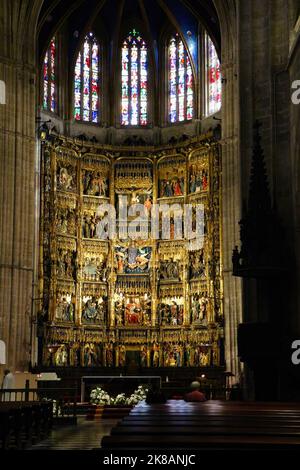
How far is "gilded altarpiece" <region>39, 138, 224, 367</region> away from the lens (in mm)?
33469

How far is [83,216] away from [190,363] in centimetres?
759

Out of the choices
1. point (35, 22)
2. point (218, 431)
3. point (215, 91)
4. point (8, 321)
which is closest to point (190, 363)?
point (8, 321)

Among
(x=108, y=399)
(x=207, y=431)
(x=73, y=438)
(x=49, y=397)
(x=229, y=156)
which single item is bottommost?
(x=73, y=438)

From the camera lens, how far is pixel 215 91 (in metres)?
36.2

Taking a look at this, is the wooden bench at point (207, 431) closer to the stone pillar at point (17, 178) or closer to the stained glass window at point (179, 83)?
the stone pillar at point (17, 178)

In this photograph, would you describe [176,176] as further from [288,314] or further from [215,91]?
[288,314]

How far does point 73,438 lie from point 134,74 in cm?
2526

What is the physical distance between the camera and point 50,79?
1430 inches

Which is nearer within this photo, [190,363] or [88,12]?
[190,363]

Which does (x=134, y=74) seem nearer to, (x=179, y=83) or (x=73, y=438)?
(x=179, y=83)

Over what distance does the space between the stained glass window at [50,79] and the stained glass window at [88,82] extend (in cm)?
113

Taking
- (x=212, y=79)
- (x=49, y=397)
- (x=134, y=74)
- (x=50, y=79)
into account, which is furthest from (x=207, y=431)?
Result: (x=134, y=74)

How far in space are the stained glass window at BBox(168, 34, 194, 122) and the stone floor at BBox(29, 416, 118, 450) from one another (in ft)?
65.9

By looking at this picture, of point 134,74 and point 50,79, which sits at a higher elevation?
point 134,74
